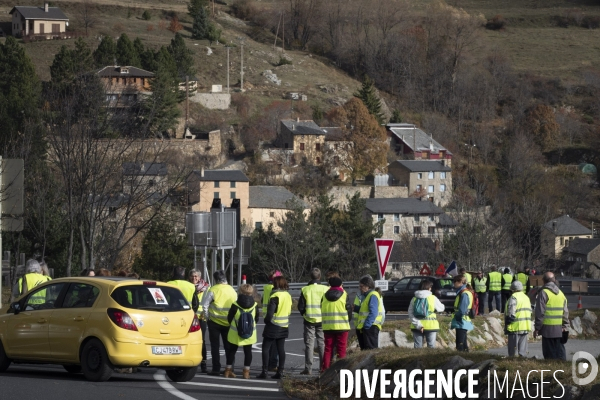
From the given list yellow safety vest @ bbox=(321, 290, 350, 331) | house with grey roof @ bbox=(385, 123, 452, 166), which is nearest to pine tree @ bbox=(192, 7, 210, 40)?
house with grey roof @ bbox=(385, 123, 452, 166)

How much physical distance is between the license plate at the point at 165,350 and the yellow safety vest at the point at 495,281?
16.5 m

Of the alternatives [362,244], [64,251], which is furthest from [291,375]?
[362,244]

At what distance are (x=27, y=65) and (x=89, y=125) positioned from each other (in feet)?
232

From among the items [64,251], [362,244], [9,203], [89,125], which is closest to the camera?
[9,203]

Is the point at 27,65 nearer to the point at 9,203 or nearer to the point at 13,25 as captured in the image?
the point at 13,25

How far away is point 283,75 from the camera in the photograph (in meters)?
145

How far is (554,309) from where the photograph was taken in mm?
18328

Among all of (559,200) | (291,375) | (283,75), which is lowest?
(559,200)

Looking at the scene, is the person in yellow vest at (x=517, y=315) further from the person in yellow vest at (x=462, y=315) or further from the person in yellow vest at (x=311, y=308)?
the person in yellow vest at (x=311, y=308)

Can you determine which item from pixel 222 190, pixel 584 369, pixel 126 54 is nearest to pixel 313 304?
pixel 584 369

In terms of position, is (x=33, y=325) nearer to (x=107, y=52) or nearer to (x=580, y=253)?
(x=580, y=253)

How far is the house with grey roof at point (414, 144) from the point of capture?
134 m

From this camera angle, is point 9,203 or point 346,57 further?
point 346,57

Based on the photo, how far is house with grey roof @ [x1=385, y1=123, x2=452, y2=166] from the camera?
134 meters
